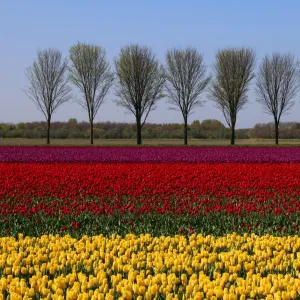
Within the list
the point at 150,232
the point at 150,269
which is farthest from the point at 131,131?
the point at 150,269

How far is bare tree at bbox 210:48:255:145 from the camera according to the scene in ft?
171

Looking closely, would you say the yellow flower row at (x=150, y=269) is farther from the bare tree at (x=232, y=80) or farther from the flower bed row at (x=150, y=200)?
the bare tree at (x=232, y=80)

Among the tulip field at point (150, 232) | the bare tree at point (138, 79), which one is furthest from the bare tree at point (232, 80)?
the tulip field at point (150, 232)

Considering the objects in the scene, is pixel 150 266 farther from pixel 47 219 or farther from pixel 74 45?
pixel 74 45

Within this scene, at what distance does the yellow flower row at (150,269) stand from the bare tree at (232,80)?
44662mm

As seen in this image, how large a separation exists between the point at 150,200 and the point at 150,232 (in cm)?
254

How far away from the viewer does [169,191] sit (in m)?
12.9

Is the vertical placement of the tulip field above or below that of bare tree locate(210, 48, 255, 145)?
below

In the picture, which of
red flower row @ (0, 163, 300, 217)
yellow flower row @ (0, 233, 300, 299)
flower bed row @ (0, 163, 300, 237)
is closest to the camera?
yellow flower row @ (0, 233, 300, 299)

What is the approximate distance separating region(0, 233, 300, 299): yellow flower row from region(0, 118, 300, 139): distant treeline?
5785 cm

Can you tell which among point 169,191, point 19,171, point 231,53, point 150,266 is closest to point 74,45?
point 231,53

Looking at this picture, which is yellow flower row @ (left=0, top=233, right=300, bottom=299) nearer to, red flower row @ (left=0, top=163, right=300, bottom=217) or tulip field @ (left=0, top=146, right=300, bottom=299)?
tulip field @ (left=0, top=146, right=300, bottom=299)

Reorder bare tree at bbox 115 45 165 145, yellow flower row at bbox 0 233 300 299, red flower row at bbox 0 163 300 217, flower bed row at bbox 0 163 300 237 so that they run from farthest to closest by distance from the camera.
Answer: bare tree at bbox 115 45 165 145 → red flower row at bbox 0 163 300 217 → flower bed row at bbox 0 163 300 237 → yellow flower row at bbox 0 233 300 299

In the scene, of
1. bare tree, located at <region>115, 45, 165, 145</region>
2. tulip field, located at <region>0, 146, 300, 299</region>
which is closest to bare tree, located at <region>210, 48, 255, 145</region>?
bare tree, located at <region>115, 45, 165, 145</region>
